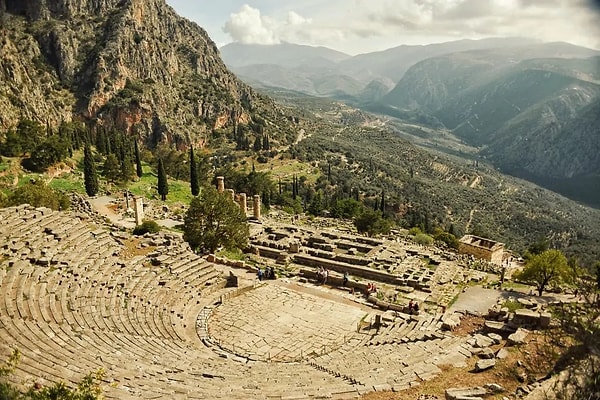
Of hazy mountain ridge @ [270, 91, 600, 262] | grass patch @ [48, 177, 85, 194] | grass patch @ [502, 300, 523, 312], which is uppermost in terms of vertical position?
grass patch @ [48, 177, 85, 194]

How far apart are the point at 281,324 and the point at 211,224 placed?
12628 millimetres

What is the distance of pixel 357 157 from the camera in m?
127

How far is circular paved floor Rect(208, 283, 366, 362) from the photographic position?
22.4 metres

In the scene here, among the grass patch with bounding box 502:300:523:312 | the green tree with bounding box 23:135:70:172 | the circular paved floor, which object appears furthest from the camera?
the green tree with bounding box 23:135:70:172

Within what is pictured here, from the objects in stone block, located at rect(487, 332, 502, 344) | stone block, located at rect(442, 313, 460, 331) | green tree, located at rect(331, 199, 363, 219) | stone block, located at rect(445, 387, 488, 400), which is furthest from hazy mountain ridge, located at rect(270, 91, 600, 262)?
stone block, located at rect(445, 387, 488, 400)

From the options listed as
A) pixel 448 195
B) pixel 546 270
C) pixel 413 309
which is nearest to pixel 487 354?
pixel 413 309

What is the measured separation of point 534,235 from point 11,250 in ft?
348

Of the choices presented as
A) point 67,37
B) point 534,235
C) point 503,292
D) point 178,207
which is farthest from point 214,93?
point 503,292

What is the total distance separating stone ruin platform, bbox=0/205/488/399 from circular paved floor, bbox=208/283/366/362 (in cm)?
6

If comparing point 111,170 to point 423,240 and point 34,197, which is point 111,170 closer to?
A: point 34,197

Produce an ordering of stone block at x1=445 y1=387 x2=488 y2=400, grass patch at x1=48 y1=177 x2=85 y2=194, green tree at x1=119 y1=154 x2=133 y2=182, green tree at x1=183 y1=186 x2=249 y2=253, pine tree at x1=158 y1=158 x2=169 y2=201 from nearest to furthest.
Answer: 1. stone block at x1=445 y1=387 x2=488 y2=400
2. green tree at x1=183 y1=186 x2=249 y2=253
3. grass patch at x1=48 y1=177 x2=85 y2=194
4. pine tree at x1=158 y1=158 x2=169 y2=201
5. green tree at x1=119 y1=154 x2=133 y2=182

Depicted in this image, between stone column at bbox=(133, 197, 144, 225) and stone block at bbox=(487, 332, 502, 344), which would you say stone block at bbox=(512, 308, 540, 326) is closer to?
stone block at bbox=(487, 332, 502, 344)

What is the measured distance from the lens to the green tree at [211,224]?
114 ft

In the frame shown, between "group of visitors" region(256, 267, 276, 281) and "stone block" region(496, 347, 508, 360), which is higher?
"stone block" region(496, 347, 508, 360)
